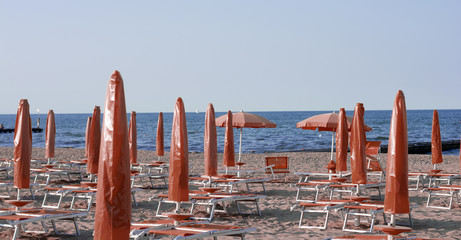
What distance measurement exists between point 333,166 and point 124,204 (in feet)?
29.0

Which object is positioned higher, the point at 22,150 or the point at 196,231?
the point at 22,150

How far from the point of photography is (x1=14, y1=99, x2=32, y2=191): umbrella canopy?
26.4ft

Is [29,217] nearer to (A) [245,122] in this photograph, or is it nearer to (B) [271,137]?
(A) [245,122]

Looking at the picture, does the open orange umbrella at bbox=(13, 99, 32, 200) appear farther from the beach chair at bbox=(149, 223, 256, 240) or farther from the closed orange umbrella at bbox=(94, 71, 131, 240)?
the closed orange umbrella at bbox=(94, 71, 131, 240)

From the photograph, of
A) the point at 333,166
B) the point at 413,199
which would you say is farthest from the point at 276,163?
the point at 413,199

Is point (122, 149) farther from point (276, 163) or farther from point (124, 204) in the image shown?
point (276, 163)

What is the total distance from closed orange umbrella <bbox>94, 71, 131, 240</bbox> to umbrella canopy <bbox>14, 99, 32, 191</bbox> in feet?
14.6

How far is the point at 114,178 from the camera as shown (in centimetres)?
408

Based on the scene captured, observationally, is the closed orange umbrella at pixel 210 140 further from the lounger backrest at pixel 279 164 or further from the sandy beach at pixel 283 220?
the lounger backrest at pixel 279 164

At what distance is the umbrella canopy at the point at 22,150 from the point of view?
8047 mm

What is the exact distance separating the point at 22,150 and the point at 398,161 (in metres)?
5.47

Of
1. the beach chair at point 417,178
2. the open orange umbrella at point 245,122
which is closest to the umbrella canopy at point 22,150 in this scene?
the open orange umbrella at point 245,122

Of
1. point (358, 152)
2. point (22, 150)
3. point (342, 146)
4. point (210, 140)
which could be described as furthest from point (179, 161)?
point (342, 146)

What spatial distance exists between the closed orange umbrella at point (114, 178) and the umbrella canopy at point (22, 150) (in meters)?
4.45
